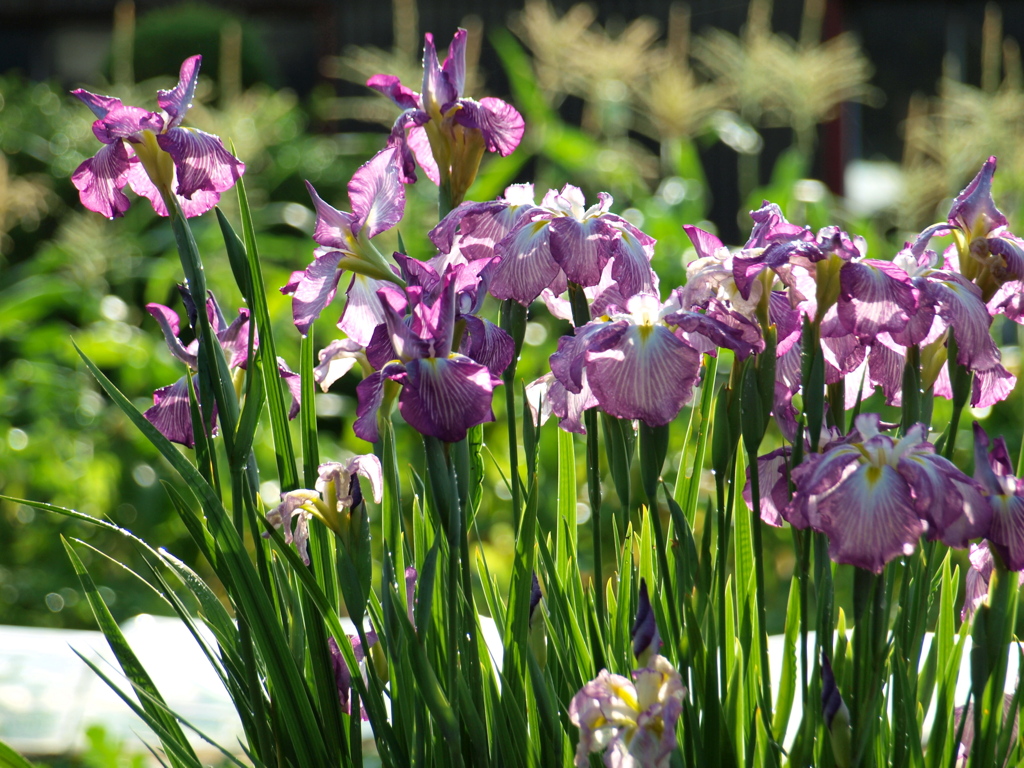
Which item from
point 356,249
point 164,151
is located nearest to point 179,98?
point 164,151

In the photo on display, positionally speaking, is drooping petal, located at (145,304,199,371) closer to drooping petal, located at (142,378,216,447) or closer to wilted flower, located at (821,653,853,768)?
drooping petal, located at (142,378,216,447)

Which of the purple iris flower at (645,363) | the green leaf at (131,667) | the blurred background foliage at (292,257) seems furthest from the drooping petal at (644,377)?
the blurred background foliage at (292,257)

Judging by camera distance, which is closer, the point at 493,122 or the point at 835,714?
the point at 835,714

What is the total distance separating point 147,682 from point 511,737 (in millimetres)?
251

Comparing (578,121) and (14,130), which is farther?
(578,121)

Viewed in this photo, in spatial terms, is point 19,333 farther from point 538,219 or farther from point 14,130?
point 538,219

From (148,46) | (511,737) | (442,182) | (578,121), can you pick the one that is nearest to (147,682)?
(511,737)

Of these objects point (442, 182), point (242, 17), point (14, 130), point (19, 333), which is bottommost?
point (442, 182)

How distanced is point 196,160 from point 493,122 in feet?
Result: 0.62

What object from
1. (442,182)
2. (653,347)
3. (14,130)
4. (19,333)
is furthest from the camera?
(14,130)

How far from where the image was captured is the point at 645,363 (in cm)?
54

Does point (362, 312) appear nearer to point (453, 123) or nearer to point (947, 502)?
point (453, 123)

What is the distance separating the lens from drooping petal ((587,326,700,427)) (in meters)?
0.54

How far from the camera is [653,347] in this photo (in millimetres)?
547
